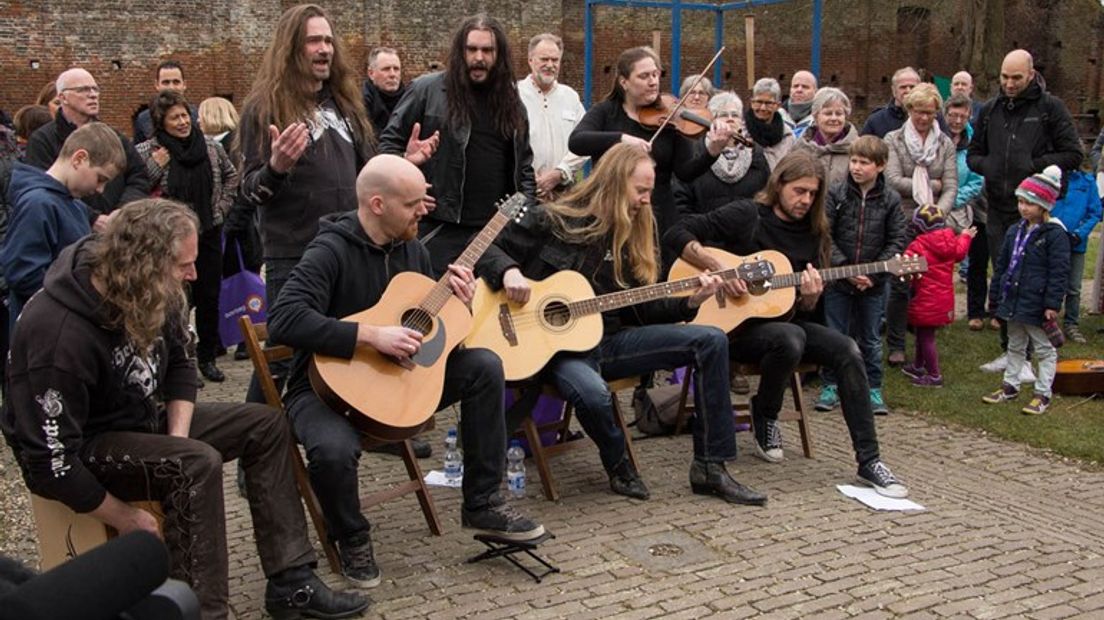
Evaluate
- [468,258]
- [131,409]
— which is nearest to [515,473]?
[468,258]

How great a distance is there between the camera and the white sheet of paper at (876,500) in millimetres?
5359

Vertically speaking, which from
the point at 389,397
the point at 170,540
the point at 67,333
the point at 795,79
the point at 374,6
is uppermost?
the point at 374,6

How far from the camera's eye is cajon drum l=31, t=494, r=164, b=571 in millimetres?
3689

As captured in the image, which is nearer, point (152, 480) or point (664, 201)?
point (152, 480)

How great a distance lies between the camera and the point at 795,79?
909cm

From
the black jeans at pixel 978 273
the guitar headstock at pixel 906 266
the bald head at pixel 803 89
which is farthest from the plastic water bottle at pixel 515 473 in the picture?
the black jeans at pixel 978 273

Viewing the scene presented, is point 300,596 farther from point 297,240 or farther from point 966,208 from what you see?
point 966,208

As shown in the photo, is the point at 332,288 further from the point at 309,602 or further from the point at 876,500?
the point at 876,500

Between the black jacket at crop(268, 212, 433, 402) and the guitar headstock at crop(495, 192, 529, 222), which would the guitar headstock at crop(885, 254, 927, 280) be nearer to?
the guitar headstock at crop(495, 192, 529, 222)

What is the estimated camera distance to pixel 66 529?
3.72m

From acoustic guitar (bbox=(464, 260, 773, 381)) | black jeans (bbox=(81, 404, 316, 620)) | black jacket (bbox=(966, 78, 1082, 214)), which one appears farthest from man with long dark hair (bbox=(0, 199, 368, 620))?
black jacket (bbox=(966, 78, 1082, 214))

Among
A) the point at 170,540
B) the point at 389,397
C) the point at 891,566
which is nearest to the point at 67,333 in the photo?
the point at 170,540

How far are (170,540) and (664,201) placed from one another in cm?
377

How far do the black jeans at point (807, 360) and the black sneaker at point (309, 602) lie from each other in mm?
2779
